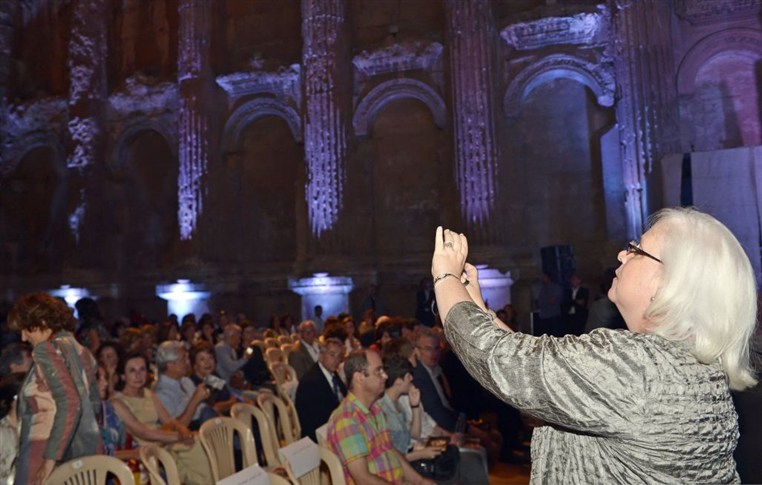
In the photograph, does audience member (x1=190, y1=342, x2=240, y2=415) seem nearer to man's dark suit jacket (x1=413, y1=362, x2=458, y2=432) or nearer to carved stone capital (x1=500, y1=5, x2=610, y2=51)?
man's dark suit jacket (x1=413, y1=362, x2=458, y2=432)

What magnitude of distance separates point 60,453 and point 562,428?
3.44m

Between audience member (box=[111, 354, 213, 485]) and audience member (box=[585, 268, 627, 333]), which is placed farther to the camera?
audience member (box=[111, 354, 213, 485])

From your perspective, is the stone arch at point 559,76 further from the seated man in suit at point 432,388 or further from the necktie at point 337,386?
the necktie at point 337,386

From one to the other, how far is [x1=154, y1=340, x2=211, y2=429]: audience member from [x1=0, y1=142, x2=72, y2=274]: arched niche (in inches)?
595

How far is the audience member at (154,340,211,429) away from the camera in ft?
20.1

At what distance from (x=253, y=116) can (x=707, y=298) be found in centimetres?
1736

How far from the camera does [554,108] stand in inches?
623

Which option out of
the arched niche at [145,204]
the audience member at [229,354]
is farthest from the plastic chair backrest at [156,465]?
the arched niche at [145,204]

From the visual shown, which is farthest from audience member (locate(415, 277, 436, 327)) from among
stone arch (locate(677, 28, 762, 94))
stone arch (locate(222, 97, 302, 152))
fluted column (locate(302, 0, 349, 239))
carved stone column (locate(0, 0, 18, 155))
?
carved stone column (locate(0, 0, 18, 155))

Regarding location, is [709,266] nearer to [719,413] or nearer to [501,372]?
[719,413]

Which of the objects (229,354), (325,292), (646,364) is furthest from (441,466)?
(325,292)

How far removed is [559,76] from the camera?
1566 centimetres

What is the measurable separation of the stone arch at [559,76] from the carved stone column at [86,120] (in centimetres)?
1094

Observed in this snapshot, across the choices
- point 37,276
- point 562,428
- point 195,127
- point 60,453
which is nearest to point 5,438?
point 60,453
